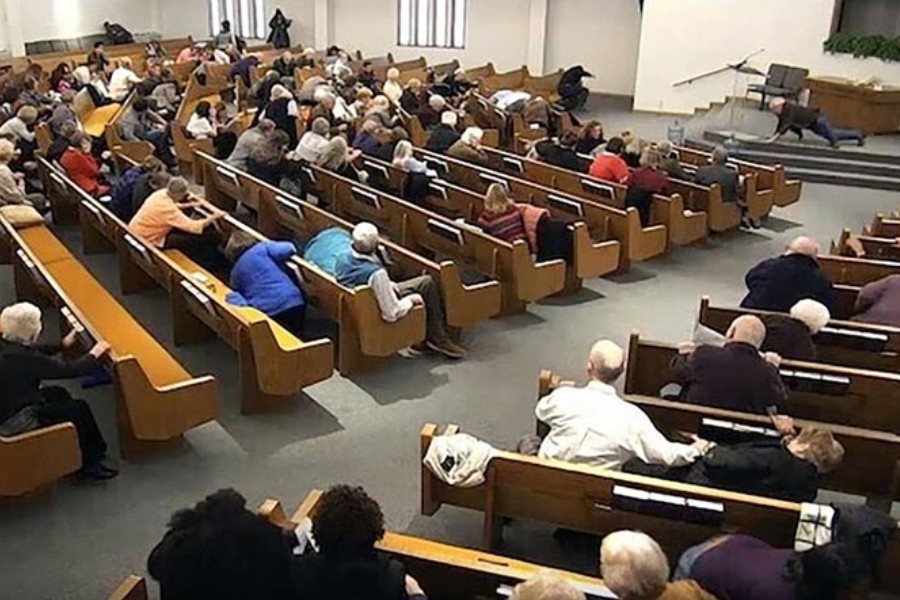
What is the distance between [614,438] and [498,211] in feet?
10.1

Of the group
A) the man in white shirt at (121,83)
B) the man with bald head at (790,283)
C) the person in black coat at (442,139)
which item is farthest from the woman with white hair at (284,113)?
the man with bald head at (790,283)

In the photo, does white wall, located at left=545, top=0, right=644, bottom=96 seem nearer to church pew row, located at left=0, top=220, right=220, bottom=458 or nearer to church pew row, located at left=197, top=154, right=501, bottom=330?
church pew row, located at left=197, top=154, right=501, bottom=330

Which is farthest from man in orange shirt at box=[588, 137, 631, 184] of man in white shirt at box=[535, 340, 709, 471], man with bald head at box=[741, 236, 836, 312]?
man in white shirt at box=[535, 340, 709, 471]

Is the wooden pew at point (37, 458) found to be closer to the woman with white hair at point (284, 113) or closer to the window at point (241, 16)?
the woman with white hair at point (284, 113)

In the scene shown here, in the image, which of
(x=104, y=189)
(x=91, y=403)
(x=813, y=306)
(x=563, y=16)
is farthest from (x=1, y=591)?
(x=563, y=16)

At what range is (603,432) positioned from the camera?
3.40 m

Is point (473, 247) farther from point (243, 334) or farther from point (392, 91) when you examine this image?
point (392, 91)

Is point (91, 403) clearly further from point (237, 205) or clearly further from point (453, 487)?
point (237, 205)

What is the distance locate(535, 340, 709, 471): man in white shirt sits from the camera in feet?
11.1

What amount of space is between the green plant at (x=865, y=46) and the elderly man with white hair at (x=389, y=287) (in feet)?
29.2

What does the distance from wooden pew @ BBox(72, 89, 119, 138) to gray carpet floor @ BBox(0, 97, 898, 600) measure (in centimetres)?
422

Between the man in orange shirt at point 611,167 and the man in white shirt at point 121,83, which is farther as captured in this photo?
the man in white shirt at point 121,83

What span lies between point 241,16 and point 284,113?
33.6ft

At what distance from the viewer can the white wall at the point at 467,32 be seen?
15.9 metres
